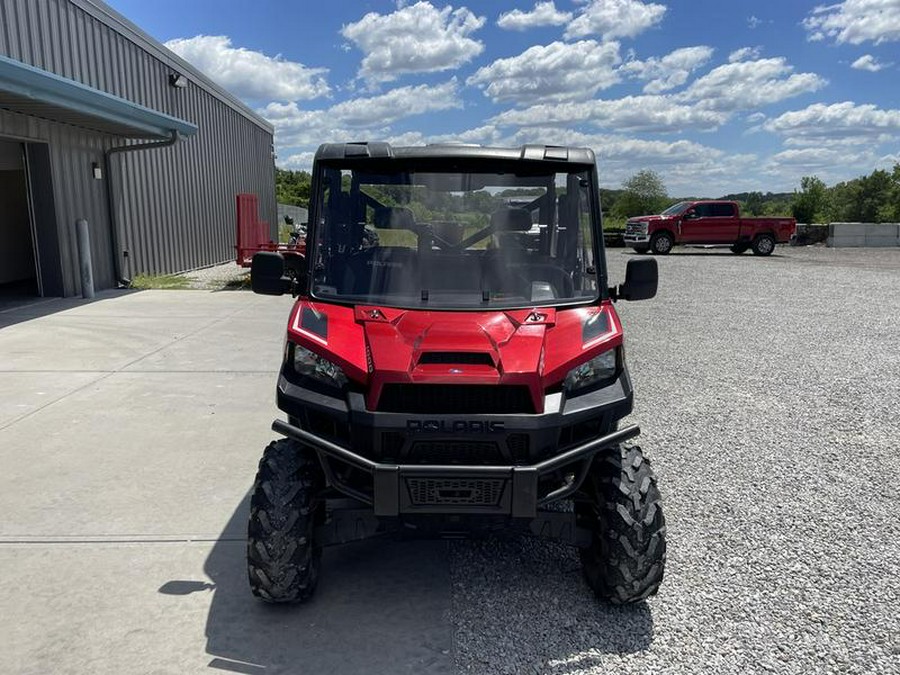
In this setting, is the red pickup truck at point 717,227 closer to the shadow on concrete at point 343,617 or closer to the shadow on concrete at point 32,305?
the shadow on concrete at point 32,305

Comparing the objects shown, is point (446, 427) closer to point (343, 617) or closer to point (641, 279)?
point (343, 617)

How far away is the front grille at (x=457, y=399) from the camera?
2975mm

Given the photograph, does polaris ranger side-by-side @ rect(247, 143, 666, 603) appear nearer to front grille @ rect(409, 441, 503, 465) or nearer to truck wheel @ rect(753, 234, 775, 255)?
front grille @ rect(409, 441, 503, 465)

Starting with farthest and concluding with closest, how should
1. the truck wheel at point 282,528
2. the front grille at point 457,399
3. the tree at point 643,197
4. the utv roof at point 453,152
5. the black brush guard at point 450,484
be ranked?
the tree at point 643,197 → the utv roof at point 453,152 → the truck wheel at point 282,528 → the front grille at point 457,399 → the black brush guard at point 450,484

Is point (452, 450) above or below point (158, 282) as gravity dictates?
above

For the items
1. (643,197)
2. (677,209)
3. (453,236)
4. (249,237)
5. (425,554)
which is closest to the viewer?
(453,236)

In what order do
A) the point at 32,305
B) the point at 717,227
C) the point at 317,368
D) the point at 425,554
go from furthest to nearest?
the point at 717,227
the point at 32,305
the point at 425,554
the point at 317,368

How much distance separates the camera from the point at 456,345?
303 centimetres

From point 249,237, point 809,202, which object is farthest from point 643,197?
point 249,237

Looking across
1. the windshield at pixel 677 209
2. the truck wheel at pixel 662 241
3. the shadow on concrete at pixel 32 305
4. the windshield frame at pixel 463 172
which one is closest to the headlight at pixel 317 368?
the windshield frame at pixel 463 172

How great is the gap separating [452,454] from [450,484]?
16 centimetres

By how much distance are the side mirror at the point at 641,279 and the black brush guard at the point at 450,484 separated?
109 centimetres

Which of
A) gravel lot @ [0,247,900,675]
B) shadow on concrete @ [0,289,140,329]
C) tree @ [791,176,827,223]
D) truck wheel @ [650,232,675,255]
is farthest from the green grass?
tree @ [791,176,827,223]

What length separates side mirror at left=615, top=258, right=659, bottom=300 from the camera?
3.68m
